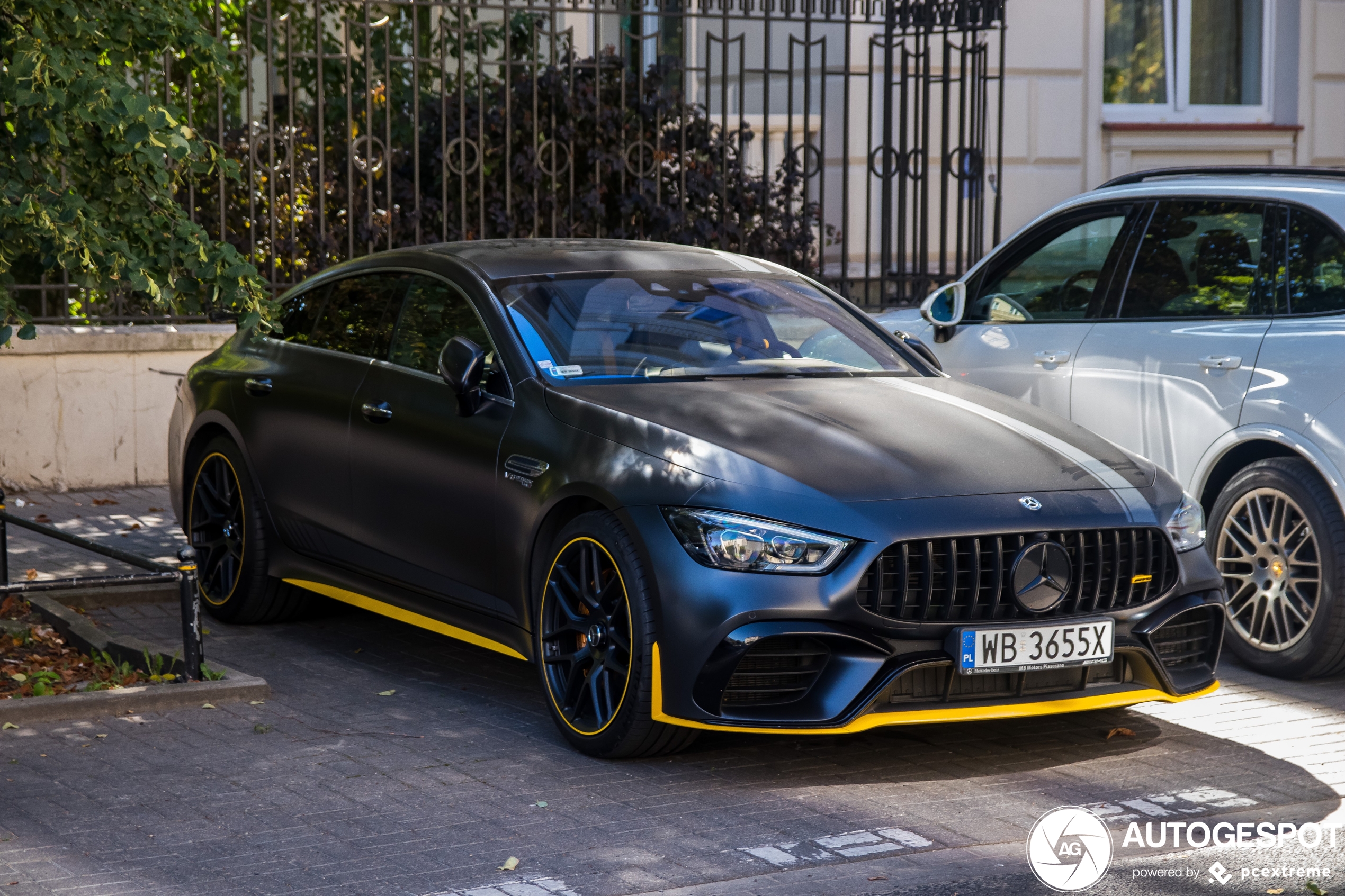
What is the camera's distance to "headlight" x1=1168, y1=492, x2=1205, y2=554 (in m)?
5.48

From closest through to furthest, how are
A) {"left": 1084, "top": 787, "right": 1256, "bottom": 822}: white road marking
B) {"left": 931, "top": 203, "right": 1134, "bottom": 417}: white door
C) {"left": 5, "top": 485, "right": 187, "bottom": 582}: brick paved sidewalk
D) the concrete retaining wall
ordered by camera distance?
{"left": 1084, "top": 787, "right": 1256, "bottom": 822}: white road marking
{"left": 931, "top": 203, "right": 1134, "bottom": 417}: white door
{"left": 5, "top": 485, "right": 187, "bottom": 582}: brick paved sidewalk
the concrete retaining wall

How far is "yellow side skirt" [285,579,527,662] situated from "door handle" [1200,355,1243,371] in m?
2.88

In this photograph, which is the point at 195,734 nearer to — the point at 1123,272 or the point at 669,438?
the point at 669,438

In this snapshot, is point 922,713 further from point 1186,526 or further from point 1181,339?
point 1181,339

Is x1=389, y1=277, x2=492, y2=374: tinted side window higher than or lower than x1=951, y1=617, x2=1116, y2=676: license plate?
higher

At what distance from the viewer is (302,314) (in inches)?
290

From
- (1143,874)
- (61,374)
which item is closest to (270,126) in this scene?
(61,374)

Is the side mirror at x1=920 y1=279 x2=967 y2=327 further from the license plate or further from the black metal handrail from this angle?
the black metal handrail

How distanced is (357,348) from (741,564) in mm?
2413

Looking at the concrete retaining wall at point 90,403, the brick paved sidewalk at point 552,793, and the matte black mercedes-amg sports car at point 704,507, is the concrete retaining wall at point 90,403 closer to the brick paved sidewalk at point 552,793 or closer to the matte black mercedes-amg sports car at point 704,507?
the matte black mercedes-amg sports car at point 704,507

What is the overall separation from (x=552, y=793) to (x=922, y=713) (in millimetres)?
1083

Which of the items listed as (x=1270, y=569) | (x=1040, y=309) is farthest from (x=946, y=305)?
(x=1270, y=569)

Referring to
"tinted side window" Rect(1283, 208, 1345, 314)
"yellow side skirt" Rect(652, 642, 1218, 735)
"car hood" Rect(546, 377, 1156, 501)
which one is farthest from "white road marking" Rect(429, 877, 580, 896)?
"tinted side window" Rect(1283, 208, 1345, 314)

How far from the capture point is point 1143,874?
14.4 feet
